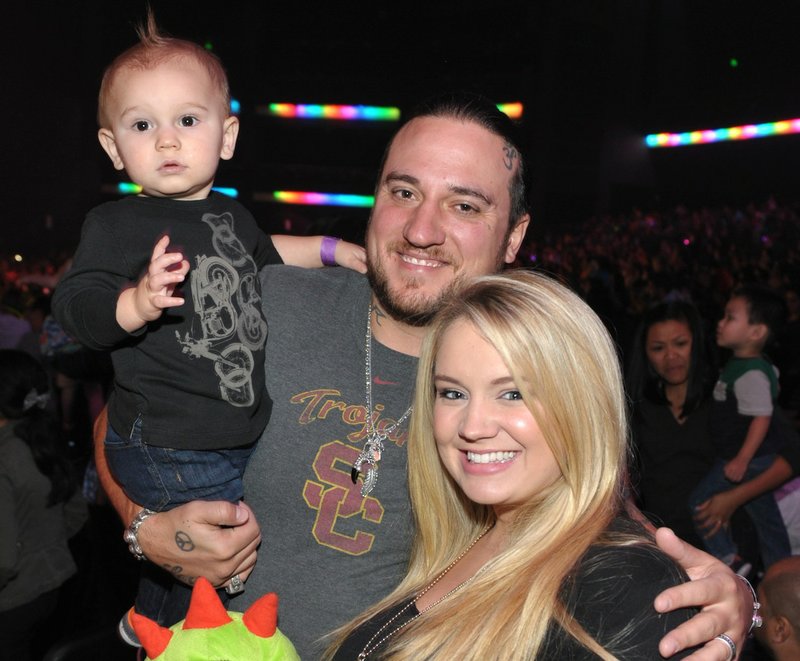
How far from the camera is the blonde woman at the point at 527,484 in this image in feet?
4.20

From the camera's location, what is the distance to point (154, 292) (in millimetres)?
1450

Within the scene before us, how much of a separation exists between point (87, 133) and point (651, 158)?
8.67 m

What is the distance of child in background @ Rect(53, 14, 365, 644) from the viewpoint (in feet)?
5.48

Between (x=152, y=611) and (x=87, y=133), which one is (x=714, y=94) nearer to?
(x=87, y=133)

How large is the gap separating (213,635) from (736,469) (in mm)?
3396

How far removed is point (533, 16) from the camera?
1309 cm

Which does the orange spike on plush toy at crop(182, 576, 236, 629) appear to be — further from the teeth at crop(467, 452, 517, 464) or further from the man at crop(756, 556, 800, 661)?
the man at crop(756, 556, 800, 661)

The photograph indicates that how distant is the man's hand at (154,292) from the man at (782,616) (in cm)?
225

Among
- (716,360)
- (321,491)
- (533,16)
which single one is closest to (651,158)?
(533,16)

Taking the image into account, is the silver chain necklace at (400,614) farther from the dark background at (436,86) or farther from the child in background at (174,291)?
the dark background at (436,86)

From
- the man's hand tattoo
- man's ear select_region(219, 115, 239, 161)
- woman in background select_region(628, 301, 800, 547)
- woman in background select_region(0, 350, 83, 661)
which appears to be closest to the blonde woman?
the man's hand tattoo

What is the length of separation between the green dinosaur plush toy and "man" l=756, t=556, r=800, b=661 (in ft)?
6.41

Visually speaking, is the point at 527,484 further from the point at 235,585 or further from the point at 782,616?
the point at 782,616

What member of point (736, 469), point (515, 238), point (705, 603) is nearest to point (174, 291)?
point (515, 238)
